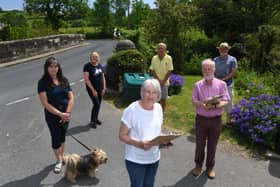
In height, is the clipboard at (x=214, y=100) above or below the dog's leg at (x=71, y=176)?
above

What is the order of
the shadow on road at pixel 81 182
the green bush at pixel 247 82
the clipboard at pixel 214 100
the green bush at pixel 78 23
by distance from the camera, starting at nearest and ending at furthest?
the clipboard at pixel 214 100 → the shadow on road at pixel 81 182 → the green bush at pixel 247 82 → the green bush at pixel 78 23

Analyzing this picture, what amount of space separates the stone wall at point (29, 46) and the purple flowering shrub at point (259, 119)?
14660mm

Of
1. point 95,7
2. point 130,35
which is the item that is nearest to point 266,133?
point 130,35

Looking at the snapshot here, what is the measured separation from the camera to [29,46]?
19906 mm

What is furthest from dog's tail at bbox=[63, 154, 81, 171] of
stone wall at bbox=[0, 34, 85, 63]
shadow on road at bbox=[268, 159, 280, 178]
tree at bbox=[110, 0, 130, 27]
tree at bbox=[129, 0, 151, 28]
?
tree at bbox=[110, 0, 130, 27]

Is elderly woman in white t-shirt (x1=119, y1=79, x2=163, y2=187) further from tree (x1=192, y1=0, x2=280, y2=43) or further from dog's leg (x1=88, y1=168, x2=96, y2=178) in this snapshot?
tree (x1=192, y1=0, x2=280, y2=43)

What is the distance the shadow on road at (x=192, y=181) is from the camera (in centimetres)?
466

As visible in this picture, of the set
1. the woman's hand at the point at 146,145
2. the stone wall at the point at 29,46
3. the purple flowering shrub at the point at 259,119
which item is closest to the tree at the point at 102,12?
the stone wall at the point at 29,46

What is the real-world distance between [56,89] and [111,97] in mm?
5419

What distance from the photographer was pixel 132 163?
127 inches

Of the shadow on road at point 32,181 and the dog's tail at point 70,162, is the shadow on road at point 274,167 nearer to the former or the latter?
the dog's tail at point 70,162

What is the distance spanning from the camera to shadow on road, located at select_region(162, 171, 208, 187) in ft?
15.3

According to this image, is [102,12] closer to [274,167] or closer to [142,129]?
[274,167]

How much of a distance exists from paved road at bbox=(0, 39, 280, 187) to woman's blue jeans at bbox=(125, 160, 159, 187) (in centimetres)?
131
